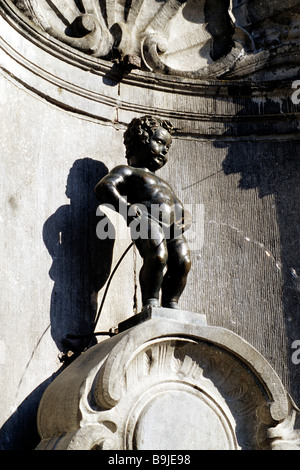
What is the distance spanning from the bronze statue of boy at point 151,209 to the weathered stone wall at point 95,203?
1.13ft

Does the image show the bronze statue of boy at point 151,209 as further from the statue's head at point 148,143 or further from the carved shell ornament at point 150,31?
the carved shell ornament at point 150,31

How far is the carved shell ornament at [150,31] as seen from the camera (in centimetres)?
519

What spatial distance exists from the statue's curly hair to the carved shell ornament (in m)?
0.59

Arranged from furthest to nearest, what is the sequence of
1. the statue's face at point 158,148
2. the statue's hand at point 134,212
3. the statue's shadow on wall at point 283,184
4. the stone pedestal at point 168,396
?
the statue's shadow on wall at point 283,184
the statue's face at point 158,148
the statue's hand at point 134,212
the stone pedestal at point 168,396

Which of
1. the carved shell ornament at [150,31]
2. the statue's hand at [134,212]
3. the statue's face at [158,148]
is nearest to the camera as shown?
the statue's hand at [134,212]

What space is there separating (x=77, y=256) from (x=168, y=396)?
1084 millimetres

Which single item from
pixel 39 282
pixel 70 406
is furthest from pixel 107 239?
pixel 70 406

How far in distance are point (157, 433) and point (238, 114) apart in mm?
2225

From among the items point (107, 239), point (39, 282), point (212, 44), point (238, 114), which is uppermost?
point (212, 44)

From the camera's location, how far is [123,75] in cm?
523

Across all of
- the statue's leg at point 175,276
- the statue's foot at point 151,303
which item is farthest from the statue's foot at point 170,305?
the statue's foot at point 151,303

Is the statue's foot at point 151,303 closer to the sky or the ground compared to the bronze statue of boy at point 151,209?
closer to the ground

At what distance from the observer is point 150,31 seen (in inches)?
215
